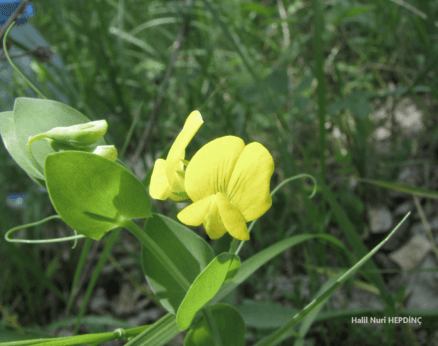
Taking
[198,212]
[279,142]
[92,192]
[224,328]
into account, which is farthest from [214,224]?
[279,142]

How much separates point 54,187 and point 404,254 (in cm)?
117

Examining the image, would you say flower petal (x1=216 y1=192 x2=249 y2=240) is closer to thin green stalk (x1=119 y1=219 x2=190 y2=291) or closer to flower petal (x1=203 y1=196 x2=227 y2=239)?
flower petal (x1=203 y1=196 x2=227 y2=239)

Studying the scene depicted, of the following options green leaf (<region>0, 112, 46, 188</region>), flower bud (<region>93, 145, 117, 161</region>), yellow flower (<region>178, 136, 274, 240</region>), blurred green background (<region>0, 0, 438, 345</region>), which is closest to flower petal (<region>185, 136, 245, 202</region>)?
yellow flower (<region>178, 136, 274, 240</region>)

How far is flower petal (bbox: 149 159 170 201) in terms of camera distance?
0.42 metres

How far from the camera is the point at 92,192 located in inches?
16.2

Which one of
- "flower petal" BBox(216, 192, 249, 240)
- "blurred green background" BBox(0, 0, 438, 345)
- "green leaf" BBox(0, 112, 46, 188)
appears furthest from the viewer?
"blurred green background" BBox(0, 0, 438, 345)

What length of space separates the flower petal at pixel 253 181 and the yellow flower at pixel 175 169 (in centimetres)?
7

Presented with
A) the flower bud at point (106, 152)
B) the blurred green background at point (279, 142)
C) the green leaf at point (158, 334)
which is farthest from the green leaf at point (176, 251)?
the blurred green background at point (279, 142)

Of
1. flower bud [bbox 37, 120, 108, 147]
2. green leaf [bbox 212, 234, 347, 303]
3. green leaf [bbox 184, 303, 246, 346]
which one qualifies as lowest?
green leaf [bbox 184, 303, 246, 346]

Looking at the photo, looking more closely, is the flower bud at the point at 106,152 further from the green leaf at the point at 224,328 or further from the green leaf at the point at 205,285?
the green leaf at the point at 224,328

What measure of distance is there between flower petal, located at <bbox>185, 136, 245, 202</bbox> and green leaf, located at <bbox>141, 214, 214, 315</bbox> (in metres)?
0.15

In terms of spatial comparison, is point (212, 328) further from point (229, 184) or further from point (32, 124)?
point (32, 124)

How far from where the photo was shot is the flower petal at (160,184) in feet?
1.37

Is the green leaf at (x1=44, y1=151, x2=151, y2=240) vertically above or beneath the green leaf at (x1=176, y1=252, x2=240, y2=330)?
above
